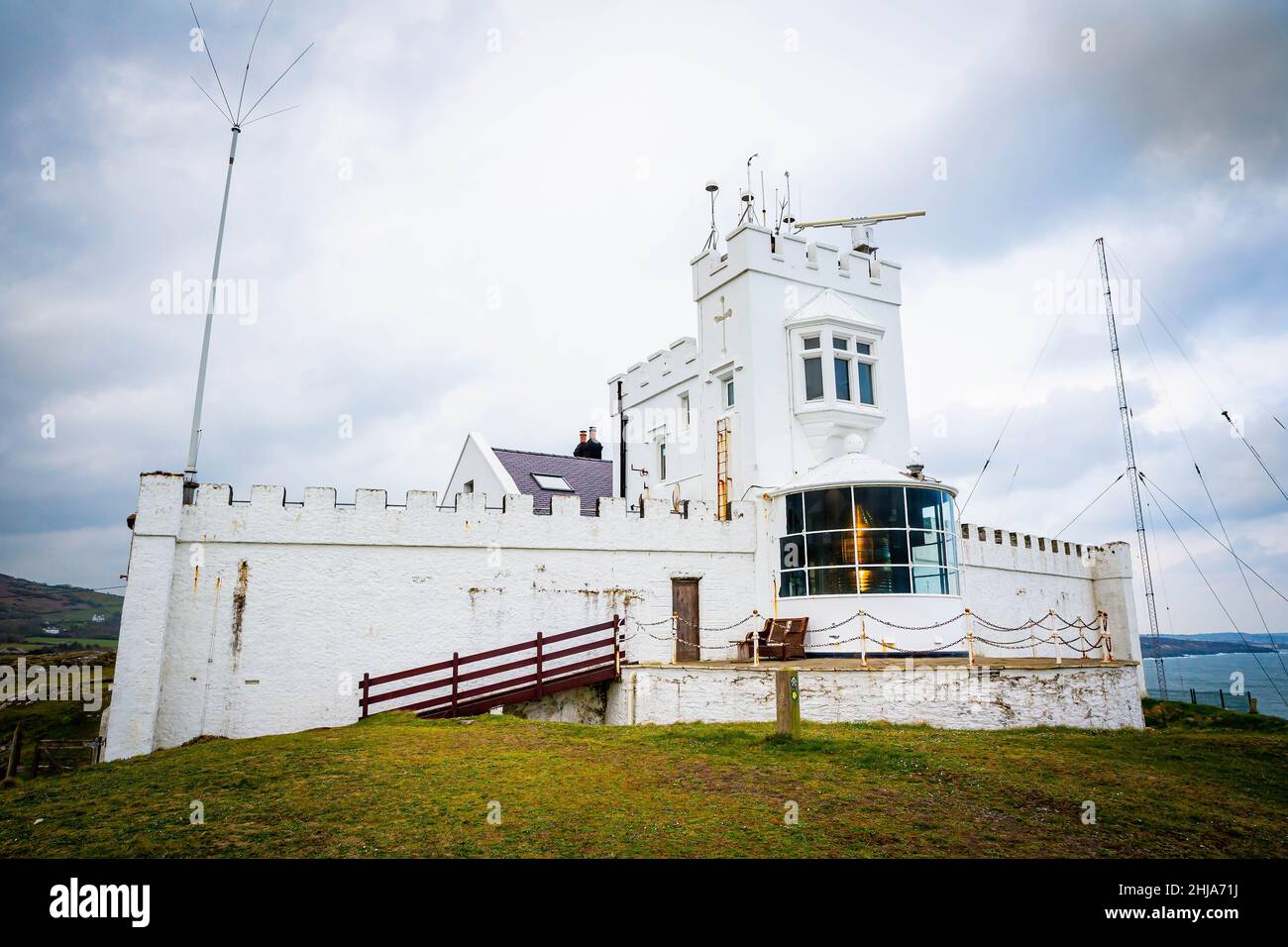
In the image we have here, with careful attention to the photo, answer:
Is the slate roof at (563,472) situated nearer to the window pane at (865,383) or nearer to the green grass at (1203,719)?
the window pane at (865,383)

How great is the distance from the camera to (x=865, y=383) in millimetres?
22453

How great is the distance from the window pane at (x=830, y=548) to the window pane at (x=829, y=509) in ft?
Answer: 0.56

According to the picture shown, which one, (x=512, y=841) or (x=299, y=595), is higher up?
(x=299, y=595)

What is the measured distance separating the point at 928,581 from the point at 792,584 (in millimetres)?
3229

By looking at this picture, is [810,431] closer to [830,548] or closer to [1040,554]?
[830,548]

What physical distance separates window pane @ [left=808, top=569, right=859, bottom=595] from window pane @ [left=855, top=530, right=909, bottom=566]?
1.62ft

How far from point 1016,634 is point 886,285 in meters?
12.4

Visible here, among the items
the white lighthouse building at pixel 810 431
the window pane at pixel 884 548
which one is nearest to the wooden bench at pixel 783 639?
the white lighthouse building at pixel 810 431

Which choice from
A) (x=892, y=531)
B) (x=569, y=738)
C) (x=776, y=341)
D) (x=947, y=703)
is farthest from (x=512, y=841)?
(x=776, y=341)

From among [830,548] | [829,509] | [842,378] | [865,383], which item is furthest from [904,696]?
[865,383]

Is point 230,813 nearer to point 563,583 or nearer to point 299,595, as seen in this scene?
point 299,595

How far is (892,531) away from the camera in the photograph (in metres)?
18.2

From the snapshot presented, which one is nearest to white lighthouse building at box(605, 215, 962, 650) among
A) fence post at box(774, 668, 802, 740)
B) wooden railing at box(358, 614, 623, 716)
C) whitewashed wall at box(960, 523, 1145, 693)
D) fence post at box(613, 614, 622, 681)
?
fence post at box(613, 614, 622, 681)
